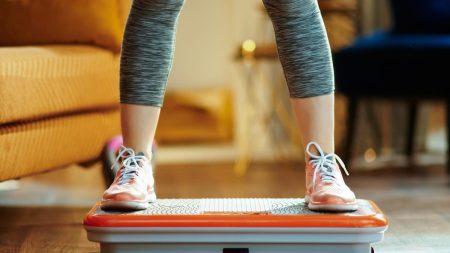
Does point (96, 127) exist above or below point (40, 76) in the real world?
below

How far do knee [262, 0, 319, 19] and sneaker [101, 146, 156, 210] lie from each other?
38cm

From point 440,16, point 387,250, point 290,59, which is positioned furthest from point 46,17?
point 440,16

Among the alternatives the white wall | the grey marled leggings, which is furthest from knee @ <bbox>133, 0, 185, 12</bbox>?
the white wall

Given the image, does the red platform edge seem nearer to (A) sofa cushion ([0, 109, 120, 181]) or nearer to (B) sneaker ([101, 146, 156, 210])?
(B) sneaker ([101, 146, 156, 210])

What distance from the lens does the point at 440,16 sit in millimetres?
2803

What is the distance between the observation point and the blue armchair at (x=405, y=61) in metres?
2.57

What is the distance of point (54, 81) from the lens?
1.85m

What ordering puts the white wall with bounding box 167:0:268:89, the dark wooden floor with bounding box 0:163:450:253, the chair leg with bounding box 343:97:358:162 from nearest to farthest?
the dark wooden floor with bounding box 0:163:450:253 → the chair leg with bounding box 343:97:358:162 → the white wall with bounding box 167:0:268:89

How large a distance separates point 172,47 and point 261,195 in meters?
0.87

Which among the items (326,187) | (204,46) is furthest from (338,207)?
(204,46)

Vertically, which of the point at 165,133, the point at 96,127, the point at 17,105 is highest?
the point at 17,105

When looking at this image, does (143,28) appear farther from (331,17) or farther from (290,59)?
(331,17)

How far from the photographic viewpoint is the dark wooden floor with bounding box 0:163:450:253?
1618mm

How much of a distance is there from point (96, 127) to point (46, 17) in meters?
0.31
